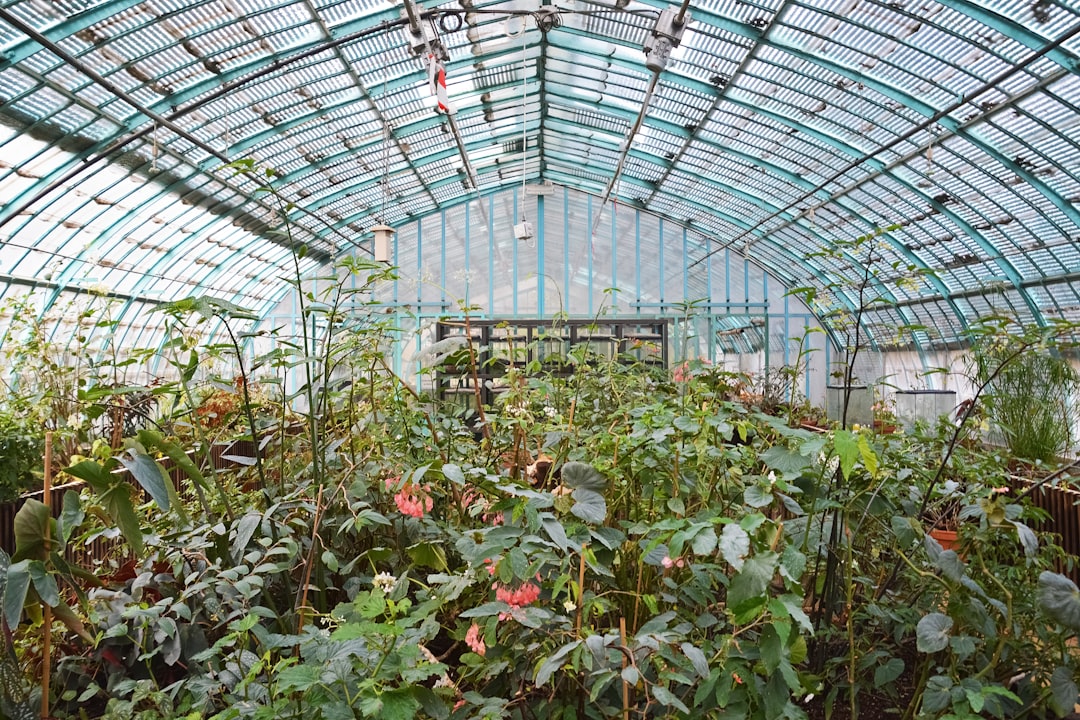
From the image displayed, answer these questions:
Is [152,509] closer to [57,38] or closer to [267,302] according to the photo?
[57,38]

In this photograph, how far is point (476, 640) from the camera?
118 centimetres

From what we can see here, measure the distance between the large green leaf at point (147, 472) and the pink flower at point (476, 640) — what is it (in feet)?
1.68

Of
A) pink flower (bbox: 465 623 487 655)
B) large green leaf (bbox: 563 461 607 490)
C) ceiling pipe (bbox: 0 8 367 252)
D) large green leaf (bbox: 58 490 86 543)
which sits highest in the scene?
ceiling pipe (bbox: 0 8 367 252)

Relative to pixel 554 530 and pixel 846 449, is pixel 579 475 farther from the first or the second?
pixel 846 449

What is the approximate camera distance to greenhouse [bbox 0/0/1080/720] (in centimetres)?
112

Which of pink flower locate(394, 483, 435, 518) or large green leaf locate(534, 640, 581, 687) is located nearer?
large green leaf locate(534, 640, 581, 687)

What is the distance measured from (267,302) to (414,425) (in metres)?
13.3

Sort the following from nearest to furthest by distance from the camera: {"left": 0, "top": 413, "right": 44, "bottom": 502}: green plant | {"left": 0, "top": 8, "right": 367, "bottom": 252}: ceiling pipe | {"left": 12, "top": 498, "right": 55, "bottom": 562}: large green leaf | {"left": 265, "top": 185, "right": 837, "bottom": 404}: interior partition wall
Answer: {"left": 12, "top": 498, "right": 55, "bottom": 562}: large green leaf < {"left": 0, "top": 413, "right": 44, "bottom": 502}: green plant < {"left": 0, "top": 8, "right": 367, "bottom": 252}: ceiling pipe < {"left": 265, "top": 185, "right": 837, "bottom": 404}: interior partition wall

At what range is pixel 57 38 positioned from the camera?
18.8 feet

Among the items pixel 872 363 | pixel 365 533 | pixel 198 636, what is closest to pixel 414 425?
pixel 365 533

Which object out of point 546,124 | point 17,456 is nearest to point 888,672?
point 17,456

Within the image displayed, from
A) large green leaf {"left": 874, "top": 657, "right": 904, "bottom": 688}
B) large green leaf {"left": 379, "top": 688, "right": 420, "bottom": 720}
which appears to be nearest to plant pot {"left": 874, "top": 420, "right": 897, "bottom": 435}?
large green leaf {"left": 874, "top": 657, "right": 904, "bottom": 688}

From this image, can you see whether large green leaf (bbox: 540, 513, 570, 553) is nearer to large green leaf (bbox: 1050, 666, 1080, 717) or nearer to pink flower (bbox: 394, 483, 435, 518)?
pink flower (bbox: 394, 483, 435, 518)

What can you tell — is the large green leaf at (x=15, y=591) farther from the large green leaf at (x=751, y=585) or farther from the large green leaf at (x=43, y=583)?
the large green leaf at (x=751, y=585)
